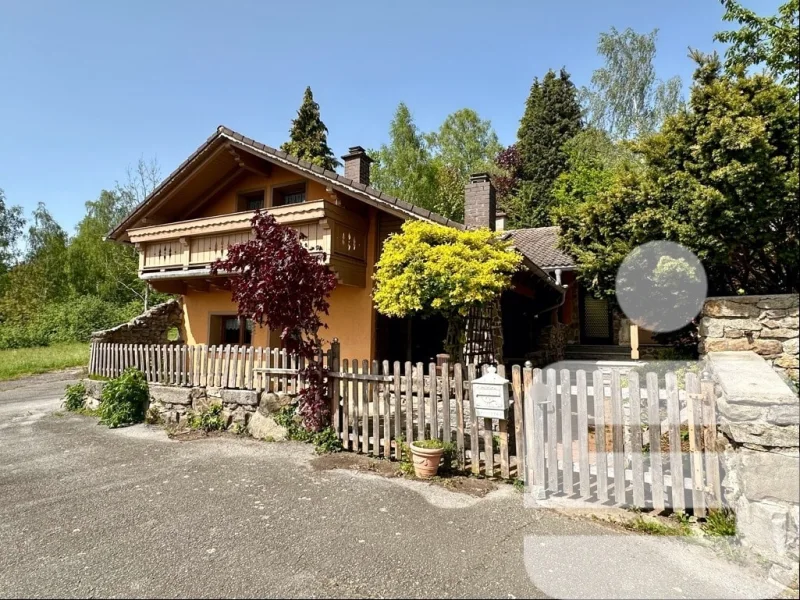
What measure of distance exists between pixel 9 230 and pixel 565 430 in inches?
2012

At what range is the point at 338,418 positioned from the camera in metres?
7.04

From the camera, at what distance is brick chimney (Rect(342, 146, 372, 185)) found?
1248 centimetres

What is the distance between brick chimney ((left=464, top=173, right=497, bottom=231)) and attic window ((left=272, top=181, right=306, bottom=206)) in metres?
4.55

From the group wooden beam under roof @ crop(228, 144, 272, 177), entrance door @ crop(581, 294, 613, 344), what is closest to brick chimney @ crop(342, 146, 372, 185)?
wooden beam under roof @ crop(228, 144, 272, 177)

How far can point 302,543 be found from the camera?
406 cm

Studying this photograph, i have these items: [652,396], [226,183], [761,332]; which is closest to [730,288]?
[761,332]

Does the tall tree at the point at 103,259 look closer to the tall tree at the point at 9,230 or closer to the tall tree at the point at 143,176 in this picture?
the tall tree at the point at 143,176

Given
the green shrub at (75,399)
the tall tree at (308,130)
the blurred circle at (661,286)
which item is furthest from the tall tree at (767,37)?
the tall tree at (308,130)

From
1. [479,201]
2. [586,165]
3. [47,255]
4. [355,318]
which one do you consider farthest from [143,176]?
[586,165]

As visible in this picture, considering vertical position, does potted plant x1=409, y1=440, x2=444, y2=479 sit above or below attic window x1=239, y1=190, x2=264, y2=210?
below

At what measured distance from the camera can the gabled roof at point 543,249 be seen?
45.0 feet

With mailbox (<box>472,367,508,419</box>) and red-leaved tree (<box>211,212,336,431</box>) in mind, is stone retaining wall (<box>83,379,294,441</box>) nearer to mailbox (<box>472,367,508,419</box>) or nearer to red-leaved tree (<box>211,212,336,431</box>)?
red-leaved tree (<box>211,212,336,431</box>)

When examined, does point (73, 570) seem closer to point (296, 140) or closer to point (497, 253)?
point (497, 253)

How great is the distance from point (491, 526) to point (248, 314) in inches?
198
